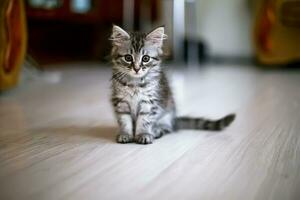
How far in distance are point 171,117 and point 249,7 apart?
8.51 feet

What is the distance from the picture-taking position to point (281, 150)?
159 centimetres

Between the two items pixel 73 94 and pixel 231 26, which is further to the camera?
pixel 231 26

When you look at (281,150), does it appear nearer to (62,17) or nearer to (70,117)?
(70,117)

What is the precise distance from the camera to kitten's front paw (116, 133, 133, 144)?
5.58 ft

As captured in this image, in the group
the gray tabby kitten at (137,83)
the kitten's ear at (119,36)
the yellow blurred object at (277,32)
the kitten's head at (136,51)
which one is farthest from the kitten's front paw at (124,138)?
the yellow blurred object at (277,32)

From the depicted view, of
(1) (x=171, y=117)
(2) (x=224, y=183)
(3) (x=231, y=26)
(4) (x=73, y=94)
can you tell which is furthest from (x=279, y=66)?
(2) (x=224, y=183)

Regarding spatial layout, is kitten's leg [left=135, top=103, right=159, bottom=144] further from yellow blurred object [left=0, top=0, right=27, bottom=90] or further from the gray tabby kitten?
yellow blurred object [left=0, top=0, right=27, bottom=90]

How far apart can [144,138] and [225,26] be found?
2.81 metres

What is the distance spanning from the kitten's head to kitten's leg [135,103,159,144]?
5.0 inches

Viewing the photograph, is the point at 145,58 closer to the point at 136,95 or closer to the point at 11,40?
the point at 136,95

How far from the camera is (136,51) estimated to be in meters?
1.66

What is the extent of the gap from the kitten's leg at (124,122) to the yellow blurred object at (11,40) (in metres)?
1.03

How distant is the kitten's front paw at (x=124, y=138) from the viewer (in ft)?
5.58

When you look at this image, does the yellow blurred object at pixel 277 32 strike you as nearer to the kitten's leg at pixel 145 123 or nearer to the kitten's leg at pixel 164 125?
the kitten's leg at pixel 164 125
